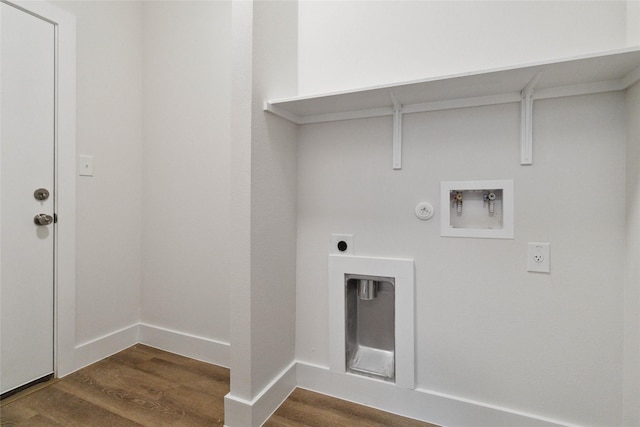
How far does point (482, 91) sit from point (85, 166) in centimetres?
225

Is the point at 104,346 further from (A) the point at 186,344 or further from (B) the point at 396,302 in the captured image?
(B) the point at 396,302

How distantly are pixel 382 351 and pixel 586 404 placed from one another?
34.1 inches

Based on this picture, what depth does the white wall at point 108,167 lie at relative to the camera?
1.91 meters

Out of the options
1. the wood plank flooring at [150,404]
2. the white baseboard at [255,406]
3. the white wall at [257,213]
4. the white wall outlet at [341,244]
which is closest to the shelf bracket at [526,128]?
the white wall outlet at [341,244]

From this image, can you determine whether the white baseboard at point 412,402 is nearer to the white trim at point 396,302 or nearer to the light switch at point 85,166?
the white trim at point 396,302

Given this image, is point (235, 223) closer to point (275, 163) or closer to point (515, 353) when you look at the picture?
point (275, 163)

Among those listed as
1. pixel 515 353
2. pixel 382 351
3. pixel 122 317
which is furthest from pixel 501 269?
pixel 122 317

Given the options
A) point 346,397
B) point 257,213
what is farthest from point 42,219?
point 346,397

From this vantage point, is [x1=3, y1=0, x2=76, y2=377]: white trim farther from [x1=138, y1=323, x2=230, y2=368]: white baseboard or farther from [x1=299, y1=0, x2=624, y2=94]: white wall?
[x1=299, y1=0, x2=624, y2=94]: white wall

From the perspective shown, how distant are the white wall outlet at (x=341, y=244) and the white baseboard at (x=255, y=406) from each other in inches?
27.9

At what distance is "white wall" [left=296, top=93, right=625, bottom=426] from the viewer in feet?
4.08

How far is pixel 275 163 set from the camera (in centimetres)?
156

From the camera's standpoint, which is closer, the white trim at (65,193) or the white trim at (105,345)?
the white trim at (65,193)

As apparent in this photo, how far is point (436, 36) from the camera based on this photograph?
1.49 m
